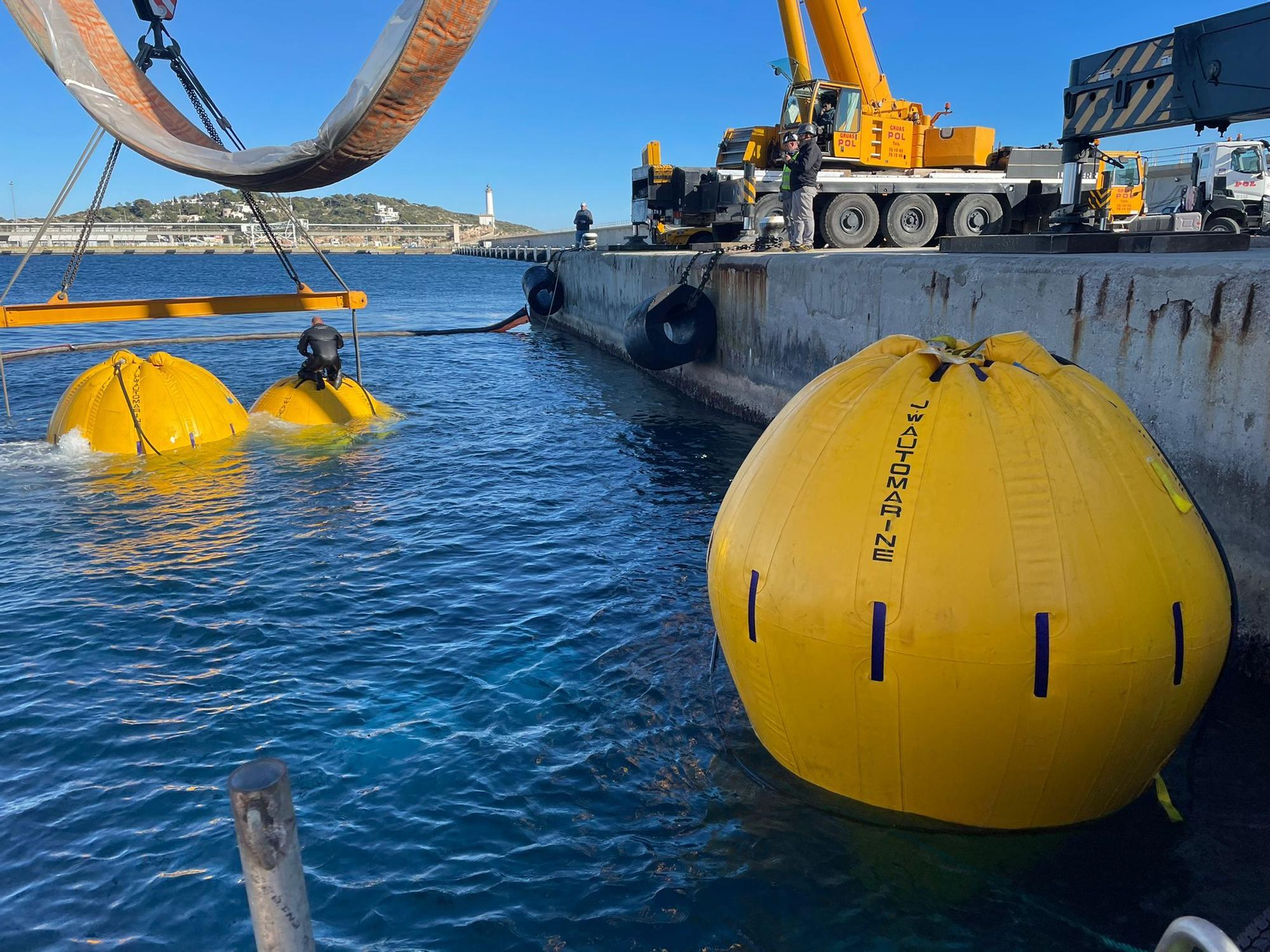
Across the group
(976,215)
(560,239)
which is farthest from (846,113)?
(560,239)

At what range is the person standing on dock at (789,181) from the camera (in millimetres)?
14570

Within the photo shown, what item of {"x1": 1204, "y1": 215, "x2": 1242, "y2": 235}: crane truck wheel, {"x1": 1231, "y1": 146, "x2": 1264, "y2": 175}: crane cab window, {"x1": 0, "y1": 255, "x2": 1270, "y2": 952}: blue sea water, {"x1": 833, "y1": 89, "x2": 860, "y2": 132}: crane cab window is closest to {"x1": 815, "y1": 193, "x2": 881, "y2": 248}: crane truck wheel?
{"x1": 833, "y1": 89, "x2": 860, "y2": 132}: crane cab window

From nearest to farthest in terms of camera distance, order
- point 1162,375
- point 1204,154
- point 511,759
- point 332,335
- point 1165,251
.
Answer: point 511,759
point 1162,375
point 1165,251
point 332,335
point 1204,154

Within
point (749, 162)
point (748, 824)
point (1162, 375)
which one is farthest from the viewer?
point (749, 162)

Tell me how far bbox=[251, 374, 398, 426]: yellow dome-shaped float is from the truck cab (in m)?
21.3

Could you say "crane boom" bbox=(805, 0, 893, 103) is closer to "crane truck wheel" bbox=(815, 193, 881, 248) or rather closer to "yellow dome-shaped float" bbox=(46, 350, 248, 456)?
"crane truck wheel" bbox=(815, 193, 881, 248)

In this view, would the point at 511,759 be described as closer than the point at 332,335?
Yes

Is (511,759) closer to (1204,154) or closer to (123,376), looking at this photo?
(123,376)

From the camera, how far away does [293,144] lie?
5668mm

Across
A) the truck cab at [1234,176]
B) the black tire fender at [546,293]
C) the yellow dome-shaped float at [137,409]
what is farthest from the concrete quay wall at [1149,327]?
the black tire fender at [546,293]

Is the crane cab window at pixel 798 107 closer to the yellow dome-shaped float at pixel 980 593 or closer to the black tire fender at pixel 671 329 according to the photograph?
the black tire fender at pixel 671 329

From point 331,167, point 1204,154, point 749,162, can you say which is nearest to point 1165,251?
point 331,167

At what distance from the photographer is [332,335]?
38.5ft

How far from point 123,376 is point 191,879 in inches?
335
